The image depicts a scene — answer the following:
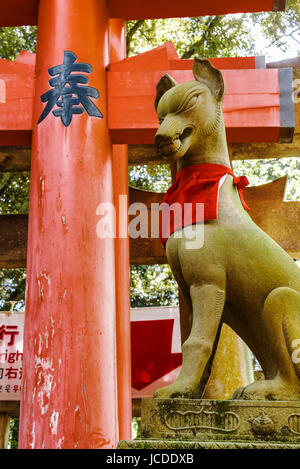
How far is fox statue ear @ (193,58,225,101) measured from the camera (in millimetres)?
2510

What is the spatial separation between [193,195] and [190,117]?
1.18 ft

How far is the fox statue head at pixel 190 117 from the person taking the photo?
2.32 meters

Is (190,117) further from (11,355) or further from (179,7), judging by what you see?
(11,355)

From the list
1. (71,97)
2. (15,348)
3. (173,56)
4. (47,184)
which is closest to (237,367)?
(47,184)

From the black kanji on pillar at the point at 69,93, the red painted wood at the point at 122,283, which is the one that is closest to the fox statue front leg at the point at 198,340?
the black kanji on pillar at the point at 69,93

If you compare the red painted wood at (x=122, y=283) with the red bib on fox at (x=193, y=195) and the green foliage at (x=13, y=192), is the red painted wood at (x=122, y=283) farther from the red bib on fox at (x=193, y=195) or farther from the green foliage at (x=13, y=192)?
the green foliage at (x=13, y=192)

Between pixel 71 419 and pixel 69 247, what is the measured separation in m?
1.06

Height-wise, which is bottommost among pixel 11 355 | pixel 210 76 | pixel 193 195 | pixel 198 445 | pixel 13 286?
pixel 198 445

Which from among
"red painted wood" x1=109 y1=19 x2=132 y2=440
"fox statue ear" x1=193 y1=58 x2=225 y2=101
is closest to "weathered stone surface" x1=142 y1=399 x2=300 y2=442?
"fox statue ear" x1=193 y1=58 x2=225 y2=101

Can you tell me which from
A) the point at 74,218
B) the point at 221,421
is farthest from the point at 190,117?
the point at 74,218

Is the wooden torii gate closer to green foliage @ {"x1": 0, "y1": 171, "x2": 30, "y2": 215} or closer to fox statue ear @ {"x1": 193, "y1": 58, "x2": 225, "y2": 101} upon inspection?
fox statue ear @ {"x1": 193, "y1": 58, "x2": 225, "y2": 101}

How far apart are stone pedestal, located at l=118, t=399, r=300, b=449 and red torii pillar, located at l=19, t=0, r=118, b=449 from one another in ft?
4.65

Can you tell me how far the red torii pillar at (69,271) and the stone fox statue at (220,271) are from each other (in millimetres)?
1210

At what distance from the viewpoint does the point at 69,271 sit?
3455 millimetres
